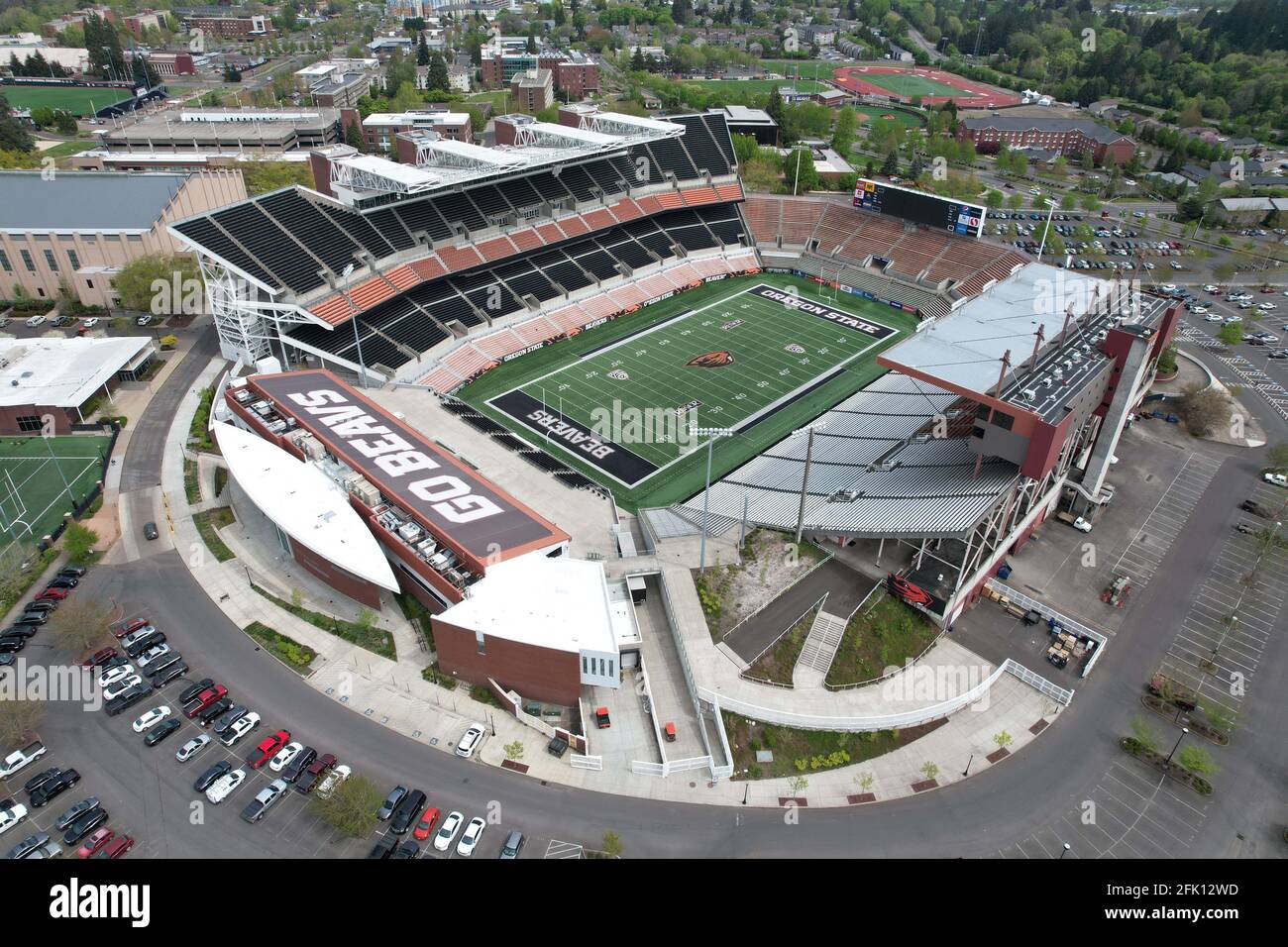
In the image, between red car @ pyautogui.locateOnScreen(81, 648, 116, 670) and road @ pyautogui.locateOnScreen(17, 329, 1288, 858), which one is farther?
red car @ pyautogui.locateOnScreen(81, 648, 116, 670)

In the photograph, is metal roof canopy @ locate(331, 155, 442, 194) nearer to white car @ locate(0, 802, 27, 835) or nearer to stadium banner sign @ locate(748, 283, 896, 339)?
stadium banner sign @ locate(748, 283, 896, 339)

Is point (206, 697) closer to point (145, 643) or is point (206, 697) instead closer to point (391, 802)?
point (145, 643)

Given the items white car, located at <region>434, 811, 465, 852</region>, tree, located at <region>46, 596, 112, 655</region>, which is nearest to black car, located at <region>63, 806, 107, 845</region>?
tree, located at <region>46, 596, 112, 655</region>

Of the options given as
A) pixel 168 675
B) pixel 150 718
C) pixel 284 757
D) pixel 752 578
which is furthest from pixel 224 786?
pixel 752 578

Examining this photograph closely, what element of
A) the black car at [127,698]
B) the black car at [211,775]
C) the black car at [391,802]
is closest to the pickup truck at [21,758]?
the black car at [127,698]

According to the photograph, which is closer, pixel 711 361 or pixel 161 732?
pixel 161 732
